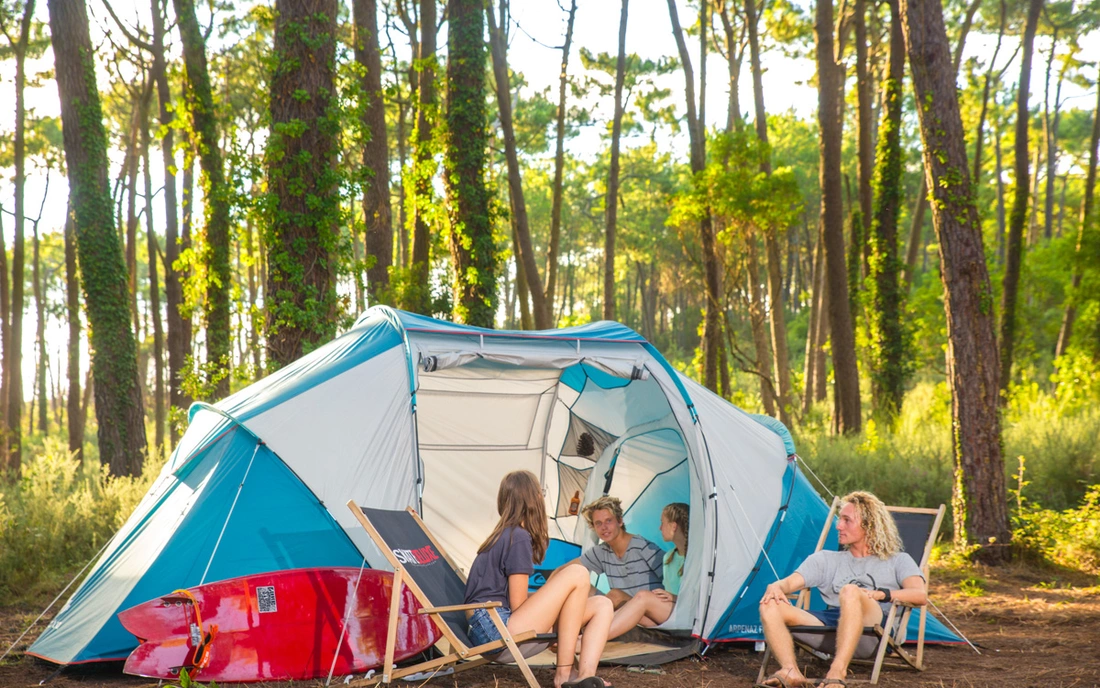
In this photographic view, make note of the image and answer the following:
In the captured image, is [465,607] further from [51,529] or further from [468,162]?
[468,162]

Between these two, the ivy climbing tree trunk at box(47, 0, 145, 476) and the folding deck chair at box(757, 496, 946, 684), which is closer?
the folding deck chair at box(757, 496, 946, 684)

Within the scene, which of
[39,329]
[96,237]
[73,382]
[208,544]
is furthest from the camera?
[39,329]

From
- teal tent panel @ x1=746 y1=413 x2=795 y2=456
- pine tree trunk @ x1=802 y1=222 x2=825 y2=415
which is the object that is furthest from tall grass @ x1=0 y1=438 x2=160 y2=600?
pine tree trunk @ x1=802 y1=222 x2=825 y2=415

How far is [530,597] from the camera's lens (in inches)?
160

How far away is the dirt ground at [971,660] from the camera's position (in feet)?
13.7

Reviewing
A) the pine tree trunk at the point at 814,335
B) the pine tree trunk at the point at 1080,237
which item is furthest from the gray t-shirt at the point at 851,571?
the pine tree trunk at the point at 814,335

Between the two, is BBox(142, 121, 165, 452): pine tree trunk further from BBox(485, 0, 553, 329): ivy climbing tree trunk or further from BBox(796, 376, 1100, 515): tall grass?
BBox(796, 376, 1100, 515): tall grass

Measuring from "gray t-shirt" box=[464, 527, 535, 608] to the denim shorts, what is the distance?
7 cm

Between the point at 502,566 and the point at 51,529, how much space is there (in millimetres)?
4815

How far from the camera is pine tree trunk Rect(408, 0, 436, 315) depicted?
1145cm

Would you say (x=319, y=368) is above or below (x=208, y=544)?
above

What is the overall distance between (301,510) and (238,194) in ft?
15.7

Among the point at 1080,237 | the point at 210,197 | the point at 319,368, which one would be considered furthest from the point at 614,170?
the point at 319,368

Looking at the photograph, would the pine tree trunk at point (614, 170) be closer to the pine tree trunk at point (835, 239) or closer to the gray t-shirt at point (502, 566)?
the pine tree trunk at point (835, 239)
